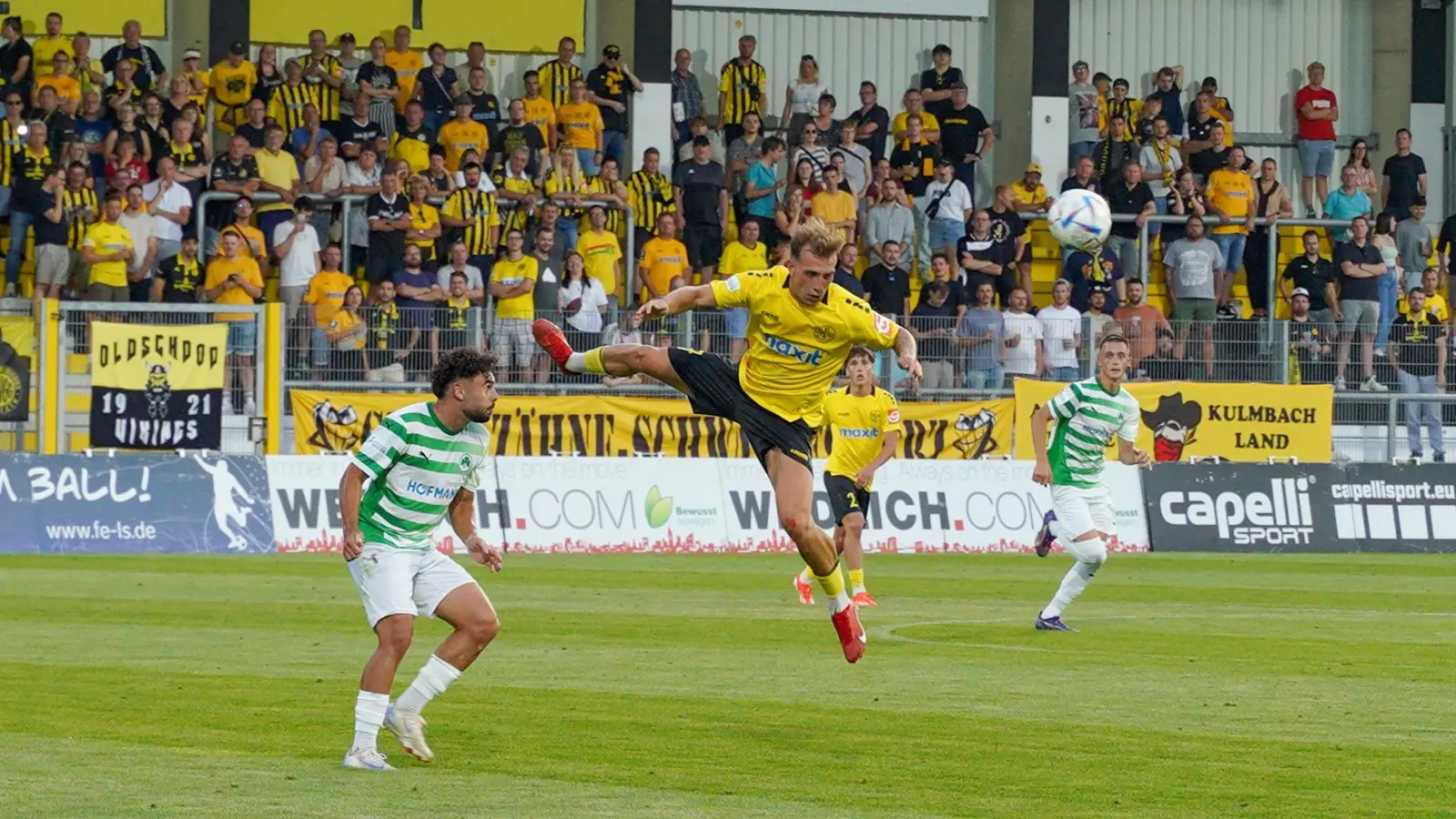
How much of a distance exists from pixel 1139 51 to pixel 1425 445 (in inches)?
450

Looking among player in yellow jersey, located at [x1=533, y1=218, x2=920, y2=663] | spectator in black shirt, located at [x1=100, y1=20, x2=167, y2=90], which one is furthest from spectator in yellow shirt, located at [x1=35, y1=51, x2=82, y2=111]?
player in yellow jersey, located at [x1=533, y1=218, x2=920, y2=663]

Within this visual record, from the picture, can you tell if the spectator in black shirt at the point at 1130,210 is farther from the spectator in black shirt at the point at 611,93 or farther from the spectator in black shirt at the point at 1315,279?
the spectator in black shirt at the point at 611,93

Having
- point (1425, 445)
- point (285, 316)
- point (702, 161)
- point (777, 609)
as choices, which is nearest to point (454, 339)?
point (285, 316)

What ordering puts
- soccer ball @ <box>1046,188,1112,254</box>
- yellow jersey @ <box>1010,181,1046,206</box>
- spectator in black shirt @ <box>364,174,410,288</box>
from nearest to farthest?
soccer ball @ <box>1046,188,1112,254</box> → spectator in black shirt @ <box>364,174,410,288</box> → yellow jersey @ <box>1010,181,1046,206</box>

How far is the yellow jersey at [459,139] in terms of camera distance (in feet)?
96.8

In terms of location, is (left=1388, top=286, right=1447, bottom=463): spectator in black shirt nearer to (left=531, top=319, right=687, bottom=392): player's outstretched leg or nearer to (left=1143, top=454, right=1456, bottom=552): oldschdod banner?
(left=1143, top=454, right=1456, bottom=552): oldschdod banner

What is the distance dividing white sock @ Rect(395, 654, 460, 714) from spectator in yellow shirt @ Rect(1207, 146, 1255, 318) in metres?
23.4

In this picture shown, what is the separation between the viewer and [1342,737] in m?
10.1

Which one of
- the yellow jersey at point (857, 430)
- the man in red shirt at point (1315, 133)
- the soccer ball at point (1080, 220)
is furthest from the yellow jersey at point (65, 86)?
the man in red shirt at point (1315, 133)

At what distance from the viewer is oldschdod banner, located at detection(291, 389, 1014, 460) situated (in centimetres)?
2517

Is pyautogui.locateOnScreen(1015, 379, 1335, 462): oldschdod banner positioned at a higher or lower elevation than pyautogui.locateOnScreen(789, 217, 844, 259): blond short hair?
lower

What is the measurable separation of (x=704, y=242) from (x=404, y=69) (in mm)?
5012

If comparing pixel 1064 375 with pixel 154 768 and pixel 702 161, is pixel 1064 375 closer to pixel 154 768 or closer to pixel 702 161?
pixel 702 161

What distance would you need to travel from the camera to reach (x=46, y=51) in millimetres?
28766
